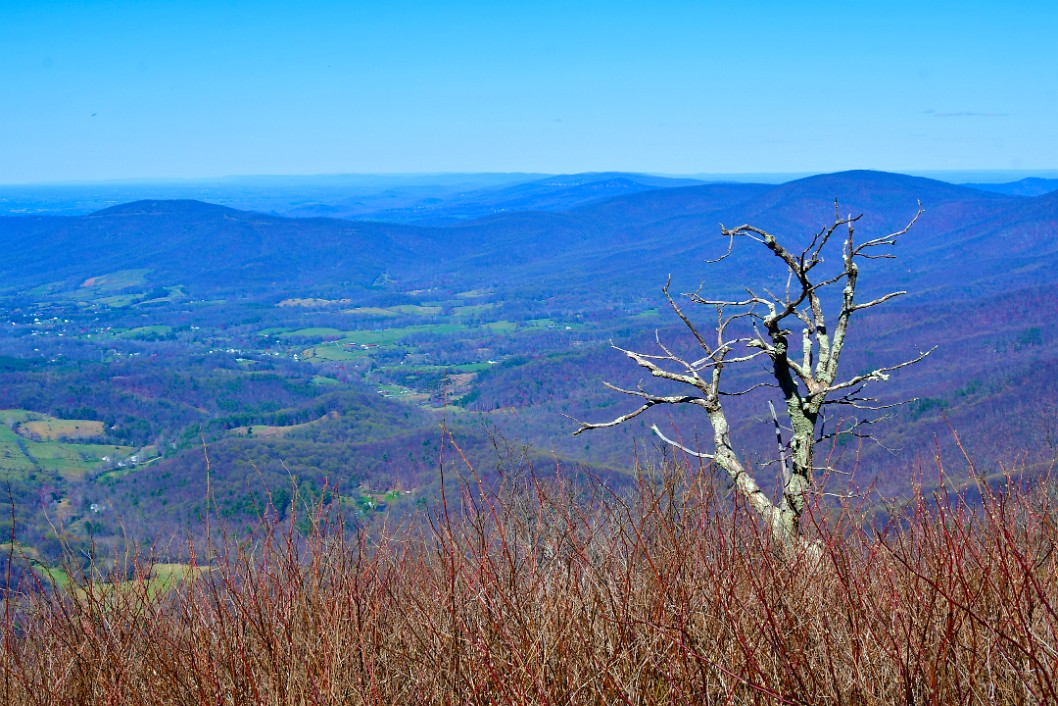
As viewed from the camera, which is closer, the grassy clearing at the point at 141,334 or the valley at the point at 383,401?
the valley at the point at 383,401

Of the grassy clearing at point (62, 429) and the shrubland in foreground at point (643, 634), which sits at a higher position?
the shrubland in foreground at point (643, 634)

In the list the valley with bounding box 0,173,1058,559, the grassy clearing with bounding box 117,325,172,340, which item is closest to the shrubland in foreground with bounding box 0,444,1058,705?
the valley with bounding box 0,173,1058,559

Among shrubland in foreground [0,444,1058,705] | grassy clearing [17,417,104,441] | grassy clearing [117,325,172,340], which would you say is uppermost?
shrubland in foreground [0,444,1058,705]

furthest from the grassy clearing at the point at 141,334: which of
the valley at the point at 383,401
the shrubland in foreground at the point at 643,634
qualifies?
the shrubland in foreground at the point at 643,634

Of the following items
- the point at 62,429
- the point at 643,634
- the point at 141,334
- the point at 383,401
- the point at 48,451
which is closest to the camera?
the point at 643,634

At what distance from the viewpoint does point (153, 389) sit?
134625 millimetres

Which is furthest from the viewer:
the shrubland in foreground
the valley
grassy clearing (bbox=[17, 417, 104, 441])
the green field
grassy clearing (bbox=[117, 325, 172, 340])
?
grassy clearing (bbox=[117, 325, 172, 340])

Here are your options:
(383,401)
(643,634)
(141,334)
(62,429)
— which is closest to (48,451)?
(62,429)

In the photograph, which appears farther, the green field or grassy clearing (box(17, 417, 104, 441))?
grassy clearing (box(17, 417, 104, 441))

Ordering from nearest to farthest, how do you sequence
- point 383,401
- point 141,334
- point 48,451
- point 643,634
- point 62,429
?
point 643,634
point 48,451
point 62,429
point 383,401
point 141,334

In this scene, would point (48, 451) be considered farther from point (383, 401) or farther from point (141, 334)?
point (141, 334)

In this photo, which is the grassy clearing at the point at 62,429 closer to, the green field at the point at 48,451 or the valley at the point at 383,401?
the green field at the point at 48,451

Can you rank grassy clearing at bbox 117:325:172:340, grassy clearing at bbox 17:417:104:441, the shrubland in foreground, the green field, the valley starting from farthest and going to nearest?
grassy clearing at bbox 117:325:172:340
grassy clearing at bbox 17:417:104:441
the green field
the valley
the shrubland in foreground

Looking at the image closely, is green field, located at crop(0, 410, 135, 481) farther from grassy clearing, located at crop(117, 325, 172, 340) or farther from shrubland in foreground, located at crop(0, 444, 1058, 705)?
shrubland in foreground, located at crop(0, 444, 1058, 705)
